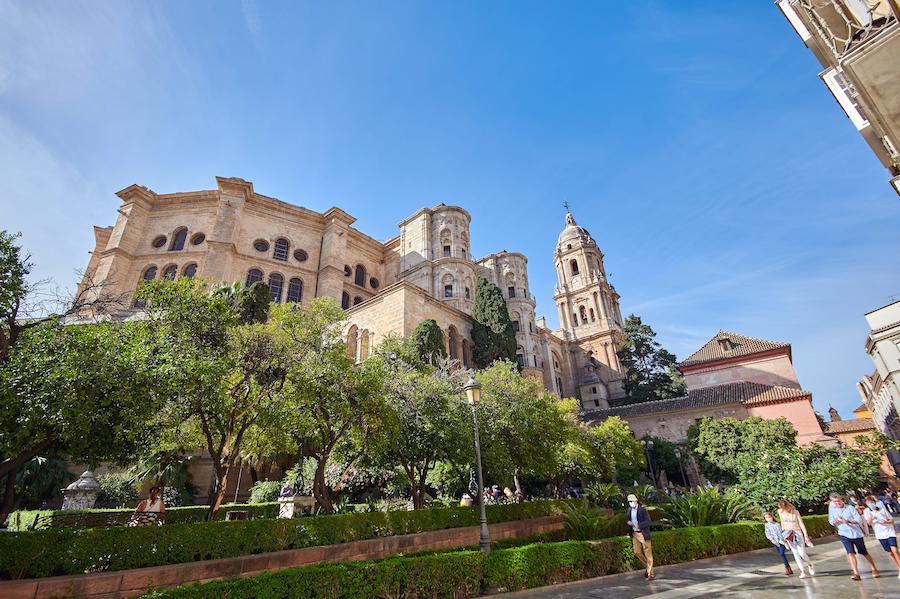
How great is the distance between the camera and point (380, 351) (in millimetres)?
14508

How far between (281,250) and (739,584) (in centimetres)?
3190

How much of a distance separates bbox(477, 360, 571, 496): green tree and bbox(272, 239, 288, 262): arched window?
874 inches

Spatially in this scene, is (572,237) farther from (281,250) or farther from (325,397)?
(325,397)

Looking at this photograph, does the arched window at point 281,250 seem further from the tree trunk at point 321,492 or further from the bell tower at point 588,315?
the bell tower at point 588,315

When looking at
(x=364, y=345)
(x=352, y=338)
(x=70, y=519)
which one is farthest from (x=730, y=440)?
(x=70, y=519)

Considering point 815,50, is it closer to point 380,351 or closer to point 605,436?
point 380,351

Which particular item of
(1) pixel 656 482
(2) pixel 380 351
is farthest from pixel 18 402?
(1) pixel 656 482

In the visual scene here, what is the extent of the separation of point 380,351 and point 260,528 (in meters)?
6.95

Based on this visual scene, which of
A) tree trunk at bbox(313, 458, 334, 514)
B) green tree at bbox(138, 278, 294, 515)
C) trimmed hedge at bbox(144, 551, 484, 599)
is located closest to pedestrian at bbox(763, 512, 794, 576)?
trimmed hedge at bbox(144, 551, 484, 599)

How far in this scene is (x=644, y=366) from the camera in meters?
44.2

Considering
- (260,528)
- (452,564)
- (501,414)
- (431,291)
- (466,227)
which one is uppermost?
(466,227)

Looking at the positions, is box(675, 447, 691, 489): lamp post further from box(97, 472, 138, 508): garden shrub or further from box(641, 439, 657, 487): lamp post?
box(97, 472, 138, 508): garden shrub

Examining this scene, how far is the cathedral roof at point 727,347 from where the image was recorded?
28.3 meters

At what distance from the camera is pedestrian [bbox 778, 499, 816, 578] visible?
7.41 m
